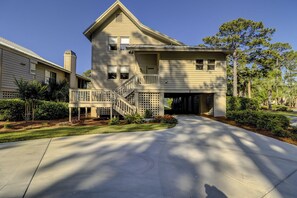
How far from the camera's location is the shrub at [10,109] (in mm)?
10947

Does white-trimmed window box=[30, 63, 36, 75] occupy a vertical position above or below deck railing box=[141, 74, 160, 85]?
above

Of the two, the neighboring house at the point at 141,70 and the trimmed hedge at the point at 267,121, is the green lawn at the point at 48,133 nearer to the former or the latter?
the neighboring house at the point at 141,70

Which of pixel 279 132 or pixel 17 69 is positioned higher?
pixel 17 69

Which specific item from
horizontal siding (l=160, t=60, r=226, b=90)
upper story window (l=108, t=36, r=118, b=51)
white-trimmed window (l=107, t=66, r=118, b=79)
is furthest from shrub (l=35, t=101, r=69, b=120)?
horizontal siding (l=160, t=60, r=226, b=90)

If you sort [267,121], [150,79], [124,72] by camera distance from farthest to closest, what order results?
[124,72]
[150,79]
[267,121]

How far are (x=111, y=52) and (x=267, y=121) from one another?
512 inches

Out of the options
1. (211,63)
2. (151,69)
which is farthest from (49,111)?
(211,63)

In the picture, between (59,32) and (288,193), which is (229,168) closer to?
(288,193)

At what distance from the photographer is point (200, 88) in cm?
1369

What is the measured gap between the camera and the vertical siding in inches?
604

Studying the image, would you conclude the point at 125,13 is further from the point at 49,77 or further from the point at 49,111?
the point at 49,77

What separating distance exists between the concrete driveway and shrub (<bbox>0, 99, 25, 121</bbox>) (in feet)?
21.9

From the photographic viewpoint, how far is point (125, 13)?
15.5 m

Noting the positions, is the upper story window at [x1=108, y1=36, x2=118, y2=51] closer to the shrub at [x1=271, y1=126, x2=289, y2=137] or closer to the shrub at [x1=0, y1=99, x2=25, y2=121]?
the shrub at [x1=0, y1=99, x2=25, y2=121]
